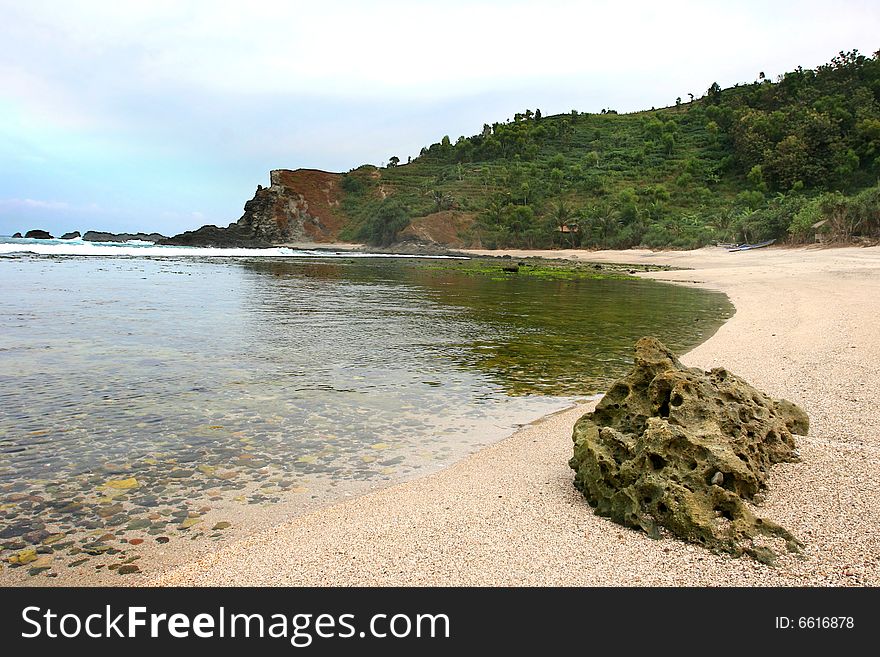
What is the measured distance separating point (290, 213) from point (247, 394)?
4626 inches

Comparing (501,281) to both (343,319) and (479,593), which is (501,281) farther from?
(479,593)

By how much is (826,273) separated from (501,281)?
15.5 metres

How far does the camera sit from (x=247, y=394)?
830 cm

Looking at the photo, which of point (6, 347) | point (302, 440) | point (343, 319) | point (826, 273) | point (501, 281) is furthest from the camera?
point (501, 281)

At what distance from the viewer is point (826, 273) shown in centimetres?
2767

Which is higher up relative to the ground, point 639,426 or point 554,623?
point 639,426

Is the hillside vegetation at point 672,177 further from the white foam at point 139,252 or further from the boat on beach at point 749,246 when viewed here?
the white foam at point 139,252

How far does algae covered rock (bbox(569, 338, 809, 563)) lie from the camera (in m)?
3.77

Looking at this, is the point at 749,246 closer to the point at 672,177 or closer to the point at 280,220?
the point at 672,177

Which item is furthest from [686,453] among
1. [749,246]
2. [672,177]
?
[672,177]

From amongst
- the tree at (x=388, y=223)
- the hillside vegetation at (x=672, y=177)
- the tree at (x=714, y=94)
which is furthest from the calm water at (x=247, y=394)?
the tree at (x=714, y=94)

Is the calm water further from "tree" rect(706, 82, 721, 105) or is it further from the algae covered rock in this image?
"tree" rect(706, 82, 721, 105)

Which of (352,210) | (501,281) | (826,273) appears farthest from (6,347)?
(352,210)

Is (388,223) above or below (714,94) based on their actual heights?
below
